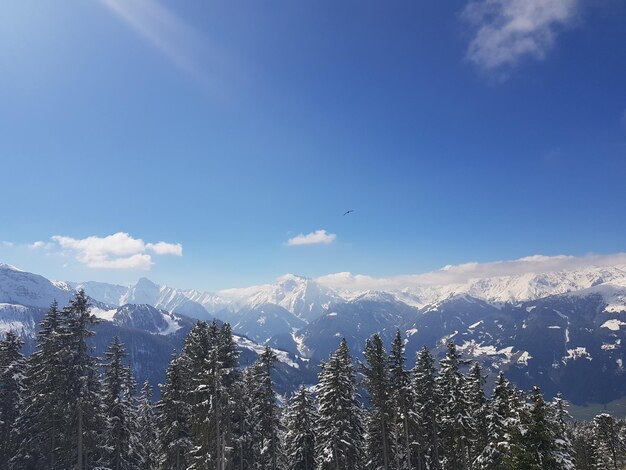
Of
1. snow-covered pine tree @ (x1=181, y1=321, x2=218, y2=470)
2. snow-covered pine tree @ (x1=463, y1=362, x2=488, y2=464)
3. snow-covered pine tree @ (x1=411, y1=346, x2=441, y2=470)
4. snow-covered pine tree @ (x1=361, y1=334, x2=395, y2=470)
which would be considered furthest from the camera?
snow-covered pine tree @ (x1=411, y1=346, x2=441, y2=470)

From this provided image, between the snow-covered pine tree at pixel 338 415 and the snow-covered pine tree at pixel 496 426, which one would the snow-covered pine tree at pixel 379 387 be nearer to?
the snow-covered pine tree at pixel 338 415

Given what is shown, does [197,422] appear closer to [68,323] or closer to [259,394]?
[259,394]

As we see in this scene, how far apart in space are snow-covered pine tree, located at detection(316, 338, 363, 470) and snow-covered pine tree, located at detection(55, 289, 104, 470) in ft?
67.2

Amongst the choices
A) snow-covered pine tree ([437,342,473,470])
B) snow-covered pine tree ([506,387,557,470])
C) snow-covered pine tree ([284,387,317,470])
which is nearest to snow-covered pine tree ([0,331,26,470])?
snow-covered pine tree ([284,387,317,470])

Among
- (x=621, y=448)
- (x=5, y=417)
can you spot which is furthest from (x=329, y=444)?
(x=621, y=448)

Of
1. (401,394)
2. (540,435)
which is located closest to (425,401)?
(401,394)

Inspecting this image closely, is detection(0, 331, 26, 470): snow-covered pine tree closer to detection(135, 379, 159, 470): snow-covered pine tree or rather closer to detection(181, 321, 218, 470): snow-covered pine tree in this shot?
detection(181, 321, 218, 470): snow-covered pine tree

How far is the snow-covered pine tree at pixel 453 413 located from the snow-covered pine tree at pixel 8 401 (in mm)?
39617

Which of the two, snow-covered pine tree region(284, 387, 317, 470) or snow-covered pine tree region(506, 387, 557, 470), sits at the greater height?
snow-covered pine tree region(506, 387, 557, 470)

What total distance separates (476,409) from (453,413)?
2457mm

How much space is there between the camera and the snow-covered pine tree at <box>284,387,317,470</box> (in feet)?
163

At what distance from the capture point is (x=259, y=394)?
46.3 meters

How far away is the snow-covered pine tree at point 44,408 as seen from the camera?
33219 millimetres

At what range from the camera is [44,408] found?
36375 mm
